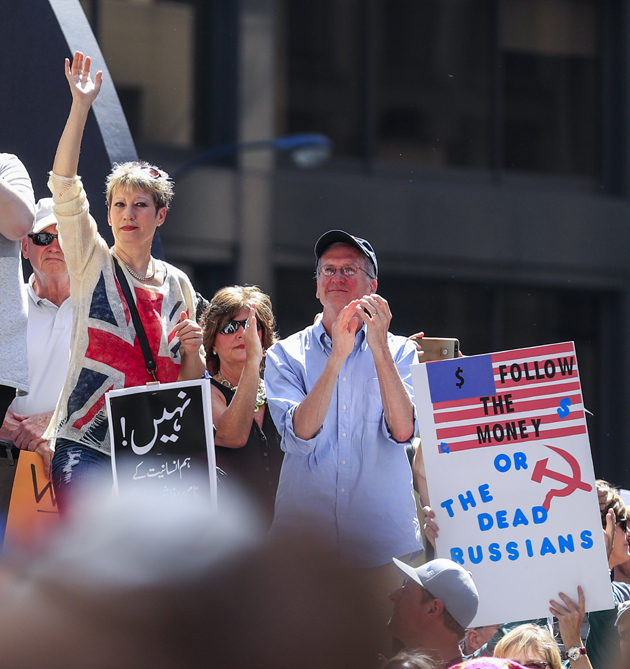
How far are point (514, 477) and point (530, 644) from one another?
1.57ft

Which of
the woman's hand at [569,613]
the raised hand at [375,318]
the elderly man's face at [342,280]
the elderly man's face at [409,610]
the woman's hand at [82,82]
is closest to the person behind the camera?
the elderly man's face at [409,610]

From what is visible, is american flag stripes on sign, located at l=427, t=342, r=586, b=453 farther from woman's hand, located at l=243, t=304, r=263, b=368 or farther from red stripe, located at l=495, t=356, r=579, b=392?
woman's hand, located at l=243, t=304, r=263, b=368

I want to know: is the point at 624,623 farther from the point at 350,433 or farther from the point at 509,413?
the point at 350,433

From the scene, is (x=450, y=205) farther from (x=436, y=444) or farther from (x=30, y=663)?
(x=30, y=663)

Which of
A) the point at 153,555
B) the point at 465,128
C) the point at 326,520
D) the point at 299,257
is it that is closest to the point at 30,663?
the point at 153,555

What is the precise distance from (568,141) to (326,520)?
1158 cm

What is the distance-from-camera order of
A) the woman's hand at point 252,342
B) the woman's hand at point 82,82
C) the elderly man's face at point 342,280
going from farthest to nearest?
the woman's hand at point 252,342 → the elderly man's face at point 342,280 → the woman's hand at point 82,82

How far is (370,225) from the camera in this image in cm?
1202

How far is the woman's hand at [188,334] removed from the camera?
11.6 ft

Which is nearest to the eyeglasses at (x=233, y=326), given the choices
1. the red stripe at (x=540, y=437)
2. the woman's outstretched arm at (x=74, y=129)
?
the woman's outstretched arm at (x=74, y=129)

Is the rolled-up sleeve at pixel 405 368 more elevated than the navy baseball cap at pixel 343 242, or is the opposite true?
the navy baseball cap at pixel 343 242

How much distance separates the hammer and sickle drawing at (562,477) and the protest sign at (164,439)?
943mm

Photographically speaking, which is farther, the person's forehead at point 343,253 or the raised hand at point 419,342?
the raised hand at point 419,342

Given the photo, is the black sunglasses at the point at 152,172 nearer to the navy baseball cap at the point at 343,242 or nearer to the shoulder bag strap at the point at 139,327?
the shoulder bag strap at the point at 139,327
